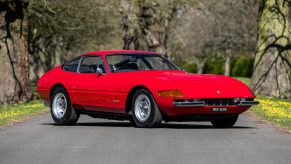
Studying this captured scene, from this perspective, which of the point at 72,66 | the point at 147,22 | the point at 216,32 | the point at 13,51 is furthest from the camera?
the point at 216,32

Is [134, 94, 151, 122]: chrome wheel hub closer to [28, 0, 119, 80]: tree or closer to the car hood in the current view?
the car hood

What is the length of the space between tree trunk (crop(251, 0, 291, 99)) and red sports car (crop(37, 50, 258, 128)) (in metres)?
13.2

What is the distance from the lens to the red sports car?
1402cm

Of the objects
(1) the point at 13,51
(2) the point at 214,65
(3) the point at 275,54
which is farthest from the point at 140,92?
(2) the point at 214,65

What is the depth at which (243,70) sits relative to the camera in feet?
280

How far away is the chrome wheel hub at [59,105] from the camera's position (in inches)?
641

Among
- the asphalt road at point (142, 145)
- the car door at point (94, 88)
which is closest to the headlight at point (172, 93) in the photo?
the asphalt road at point (142, 145)

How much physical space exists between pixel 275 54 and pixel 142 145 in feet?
60.5

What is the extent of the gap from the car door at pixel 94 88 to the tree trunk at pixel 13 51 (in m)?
10.4

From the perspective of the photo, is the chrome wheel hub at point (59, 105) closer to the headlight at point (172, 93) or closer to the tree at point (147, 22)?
the headlight at point (172, 93)

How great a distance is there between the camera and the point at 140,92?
14398 mm

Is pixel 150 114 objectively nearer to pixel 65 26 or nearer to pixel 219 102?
pixel 219 102

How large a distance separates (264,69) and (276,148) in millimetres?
18474

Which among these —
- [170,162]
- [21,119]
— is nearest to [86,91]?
[21,119]
